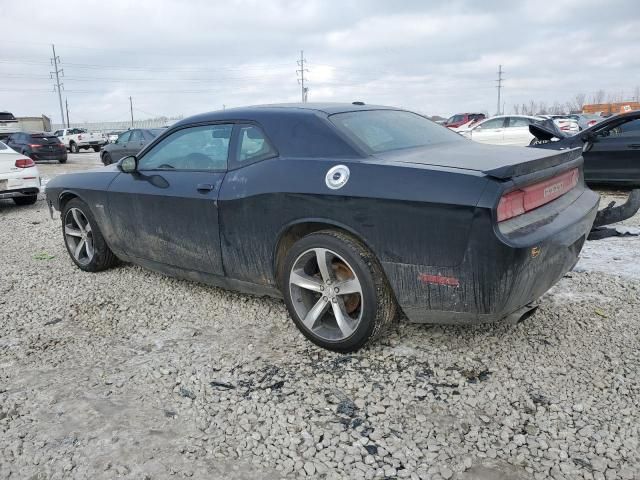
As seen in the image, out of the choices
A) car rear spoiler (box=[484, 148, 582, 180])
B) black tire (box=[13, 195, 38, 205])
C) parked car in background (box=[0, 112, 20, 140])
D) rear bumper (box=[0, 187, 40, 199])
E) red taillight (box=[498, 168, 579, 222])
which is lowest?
black tire (box=[13, 195, 38, 205])

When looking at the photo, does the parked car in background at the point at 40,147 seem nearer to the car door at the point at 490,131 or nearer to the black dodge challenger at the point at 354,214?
the car door at the point at 490,131

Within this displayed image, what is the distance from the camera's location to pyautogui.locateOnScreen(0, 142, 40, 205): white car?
8.93 metres

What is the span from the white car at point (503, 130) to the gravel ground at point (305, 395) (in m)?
13.7

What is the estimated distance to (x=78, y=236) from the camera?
510 cm

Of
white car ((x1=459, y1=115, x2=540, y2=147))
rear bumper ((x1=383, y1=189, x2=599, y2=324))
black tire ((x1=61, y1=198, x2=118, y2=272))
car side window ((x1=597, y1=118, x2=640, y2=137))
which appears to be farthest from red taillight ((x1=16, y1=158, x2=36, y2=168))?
white car ((x1=459, y1=115, x2=540, y2=147))

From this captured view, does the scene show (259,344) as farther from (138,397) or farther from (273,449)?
(273,449)

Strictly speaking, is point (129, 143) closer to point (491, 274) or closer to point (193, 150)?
point (193, 150)

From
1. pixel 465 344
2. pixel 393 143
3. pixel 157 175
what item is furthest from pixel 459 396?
pixel 157 175

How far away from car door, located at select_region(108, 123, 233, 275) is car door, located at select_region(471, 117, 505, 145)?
14558 millimetres

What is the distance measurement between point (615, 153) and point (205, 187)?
745 centimetres

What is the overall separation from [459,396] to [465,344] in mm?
599

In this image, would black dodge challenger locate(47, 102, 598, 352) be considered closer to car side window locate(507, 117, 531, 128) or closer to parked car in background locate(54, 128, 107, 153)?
car side window locate(507, 117, 531, 128)

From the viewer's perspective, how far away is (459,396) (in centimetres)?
269

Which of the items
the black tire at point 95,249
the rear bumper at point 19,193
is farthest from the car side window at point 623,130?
the rear bumper at point 19,193
